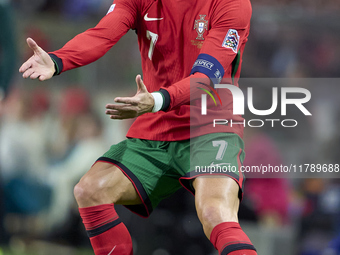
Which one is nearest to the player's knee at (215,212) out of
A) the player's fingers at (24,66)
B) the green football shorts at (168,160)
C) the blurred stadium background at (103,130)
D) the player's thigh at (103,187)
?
the green football shorts at (168,160)

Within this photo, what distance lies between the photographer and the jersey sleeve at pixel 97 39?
1.89 metres

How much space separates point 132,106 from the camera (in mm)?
1516

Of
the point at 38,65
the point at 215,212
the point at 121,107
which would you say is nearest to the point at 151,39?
the point at 38,65

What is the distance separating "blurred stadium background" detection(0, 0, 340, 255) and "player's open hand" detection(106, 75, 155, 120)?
1.63 m

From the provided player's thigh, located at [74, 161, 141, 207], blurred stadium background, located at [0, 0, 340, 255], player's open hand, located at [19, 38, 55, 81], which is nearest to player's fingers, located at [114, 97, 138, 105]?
player's open hand, located at [19, 38, 55, 81]

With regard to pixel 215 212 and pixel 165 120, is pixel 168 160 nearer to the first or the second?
pixel 165 120

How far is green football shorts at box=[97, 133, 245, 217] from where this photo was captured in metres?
1.91

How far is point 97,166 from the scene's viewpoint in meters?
1.97

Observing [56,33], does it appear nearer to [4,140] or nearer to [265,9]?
[4,140]

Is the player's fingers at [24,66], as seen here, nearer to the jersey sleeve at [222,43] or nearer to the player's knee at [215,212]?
the jersey sleeve at [222,43]

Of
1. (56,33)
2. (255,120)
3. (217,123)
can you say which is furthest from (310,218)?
(56,33)

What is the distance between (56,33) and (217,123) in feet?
6.23

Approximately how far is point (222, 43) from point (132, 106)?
639mm

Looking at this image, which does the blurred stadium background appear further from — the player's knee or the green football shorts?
the player's knee
